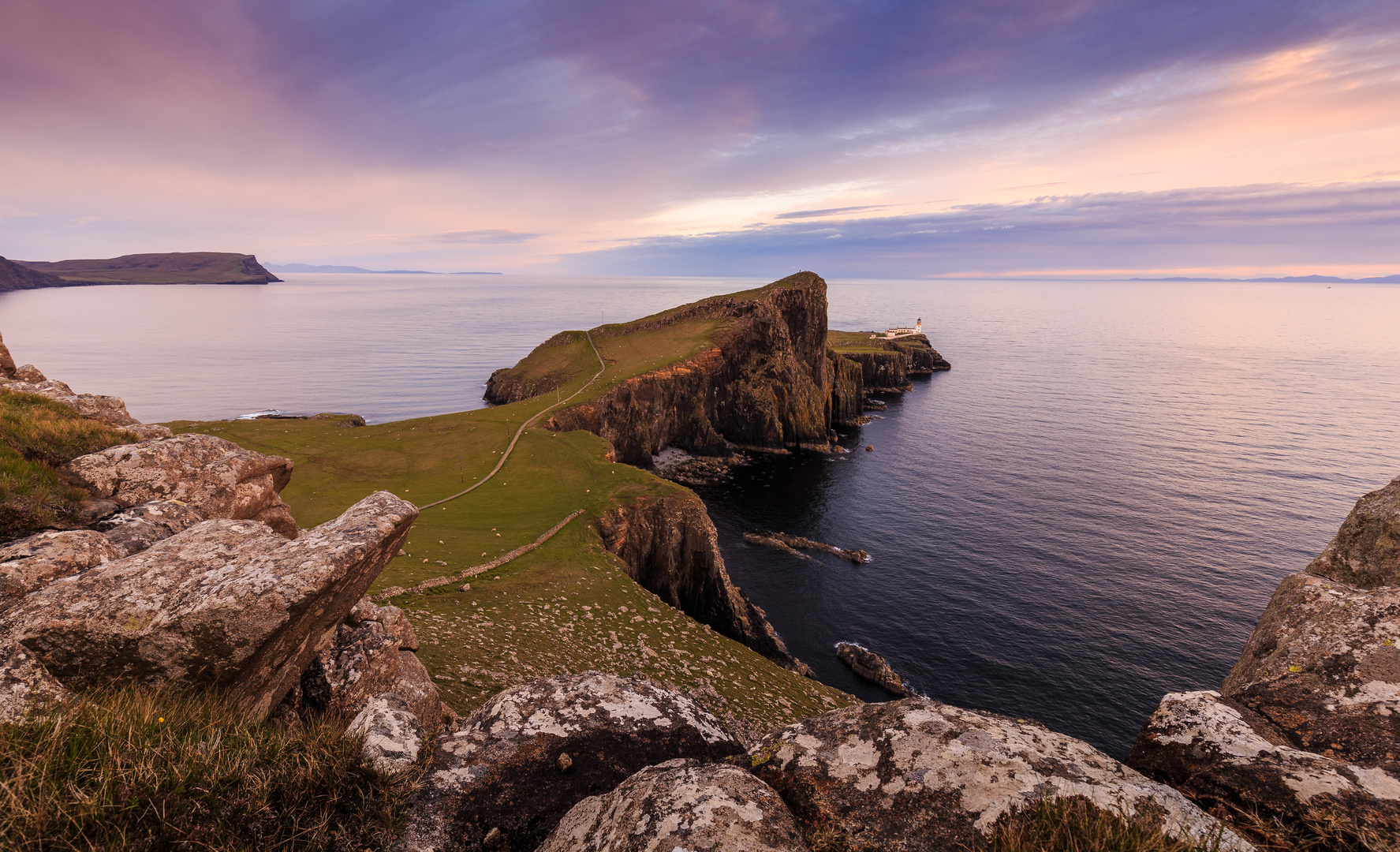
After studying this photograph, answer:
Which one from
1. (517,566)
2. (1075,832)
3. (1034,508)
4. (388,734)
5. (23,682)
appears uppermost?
(23,682)

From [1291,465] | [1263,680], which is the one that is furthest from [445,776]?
[1291,465]

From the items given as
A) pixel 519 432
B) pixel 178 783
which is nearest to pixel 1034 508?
pixel 519 432

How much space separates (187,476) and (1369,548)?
25854 mm

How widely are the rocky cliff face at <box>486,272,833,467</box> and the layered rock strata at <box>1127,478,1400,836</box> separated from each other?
249 feet

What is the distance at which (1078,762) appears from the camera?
643 cm

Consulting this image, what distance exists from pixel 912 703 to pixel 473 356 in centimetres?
Answer: 18369

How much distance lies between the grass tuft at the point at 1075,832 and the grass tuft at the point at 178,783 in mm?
6471

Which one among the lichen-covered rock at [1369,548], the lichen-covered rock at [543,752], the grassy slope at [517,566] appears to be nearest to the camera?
the lichen-covered rock at [543,752]

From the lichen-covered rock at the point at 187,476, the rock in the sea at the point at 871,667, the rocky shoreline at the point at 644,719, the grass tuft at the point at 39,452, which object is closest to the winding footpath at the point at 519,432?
the lichen-covered rock at the point at 187,476

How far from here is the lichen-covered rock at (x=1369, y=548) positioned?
36.3 ft

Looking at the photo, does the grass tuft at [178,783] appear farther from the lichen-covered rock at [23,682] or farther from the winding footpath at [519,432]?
the winding footpath at [519,432]

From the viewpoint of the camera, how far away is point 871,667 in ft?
146

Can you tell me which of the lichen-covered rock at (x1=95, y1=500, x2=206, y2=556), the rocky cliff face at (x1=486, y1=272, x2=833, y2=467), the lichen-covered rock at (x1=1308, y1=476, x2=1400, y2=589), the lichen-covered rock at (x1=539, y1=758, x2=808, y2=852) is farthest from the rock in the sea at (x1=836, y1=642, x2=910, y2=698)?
the rocky cliff face at (x1=486, y1=272, x2=833, y2=467)

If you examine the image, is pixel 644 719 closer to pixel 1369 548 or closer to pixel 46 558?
pixel 46 558
